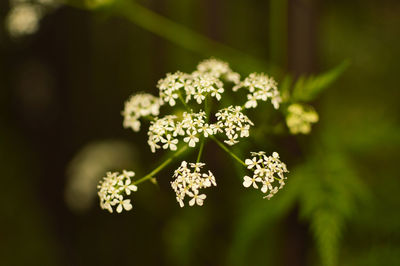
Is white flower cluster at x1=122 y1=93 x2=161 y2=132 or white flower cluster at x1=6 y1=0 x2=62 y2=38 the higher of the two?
white flower cluster at x1=6 y1=0 x2=62 y2=38

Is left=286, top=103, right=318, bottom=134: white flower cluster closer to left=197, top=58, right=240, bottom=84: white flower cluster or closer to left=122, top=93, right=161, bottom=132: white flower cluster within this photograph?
left=197, top=58, right=240, bottom=84: white flower cluster

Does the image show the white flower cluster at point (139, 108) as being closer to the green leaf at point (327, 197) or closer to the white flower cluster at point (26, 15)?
the green leaf at point (327, 197)

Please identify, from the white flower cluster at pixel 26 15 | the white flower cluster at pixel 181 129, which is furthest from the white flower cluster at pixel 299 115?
the white flower cluster at pixel 26 15

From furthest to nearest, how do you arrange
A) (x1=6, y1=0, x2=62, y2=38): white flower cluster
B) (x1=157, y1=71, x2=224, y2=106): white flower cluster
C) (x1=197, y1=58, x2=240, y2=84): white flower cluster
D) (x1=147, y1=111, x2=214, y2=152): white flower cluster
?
(x1=6, y1=0, x2=62, y2=38): white flower cluster
(x1=197, y1=58, x2=240, y2=84): white flower cluster
(x1=157, y1=71, x2=224, y2=106): white flower cluster
(x1=147, y1=111, x2=214, y2=152): white flower cluster

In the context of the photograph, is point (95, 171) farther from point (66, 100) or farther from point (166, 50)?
point (166, 50)

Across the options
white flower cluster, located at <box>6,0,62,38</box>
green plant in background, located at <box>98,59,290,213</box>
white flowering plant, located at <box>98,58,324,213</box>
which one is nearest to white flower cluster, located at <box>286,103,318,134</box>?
white flowering plant, located at <box>98,58,324,213</box>

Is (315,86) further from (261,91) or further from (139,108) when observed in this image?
(139,108)
